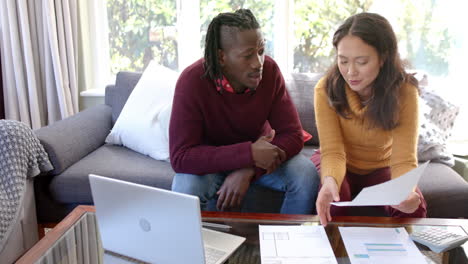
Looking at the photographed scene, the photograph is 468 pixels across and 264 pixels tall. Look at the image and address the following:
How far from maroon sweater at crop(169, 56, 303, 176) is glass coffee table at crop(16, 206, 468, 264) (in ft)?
0.78

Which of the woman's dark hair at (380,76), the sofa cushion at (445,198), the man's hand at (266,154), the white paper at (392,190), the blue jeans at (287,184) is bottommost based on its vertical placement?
the sofa cushion at (445,198)

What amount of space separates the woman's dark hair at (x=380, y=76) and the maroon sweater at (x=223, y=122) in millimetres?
220

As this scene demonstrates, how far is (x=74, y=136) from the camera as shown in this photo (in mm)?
1898

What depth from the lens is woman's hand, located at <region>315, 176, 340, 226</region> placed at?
121 centimetres

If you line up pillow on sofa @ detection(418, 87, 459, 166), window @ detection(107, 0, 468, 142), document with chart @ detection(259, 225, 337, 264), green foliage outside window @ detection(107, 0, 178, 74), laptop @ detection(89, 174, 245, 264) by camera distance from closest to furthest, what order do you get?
laptop @ detection(89, 174, 245, 264)
document with chart @ detection(259, 225, 337, 264)
pillow on sofa @ detection(418, 87, 459, 166)
window @ detection(107, 0, 468, 142)
green foliage outside window @ detection(107, 0, 178, 74)

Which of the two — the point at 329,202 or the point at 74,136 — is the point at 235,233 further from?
the point at 74,136

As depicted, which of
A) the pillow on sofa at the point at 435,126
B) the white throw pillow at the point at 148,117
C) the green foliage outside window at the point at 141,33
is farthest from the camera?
the green foliage outside window at the point at 141,33

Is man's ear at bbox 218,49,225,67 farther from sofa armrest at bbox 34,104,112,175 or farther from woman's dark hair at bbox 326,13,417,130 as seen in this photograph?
sofa armrest at bbox 34,104,112,175

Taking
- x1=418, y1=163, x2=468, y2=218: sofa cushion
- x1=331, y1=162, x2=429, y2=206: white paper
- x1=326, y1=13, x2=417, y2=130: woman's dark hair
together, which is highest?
x1=326, y1=13, x2=417, y2=130: woman's dark hair

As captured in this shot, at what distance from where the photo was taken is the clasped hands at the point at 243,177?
142 cm

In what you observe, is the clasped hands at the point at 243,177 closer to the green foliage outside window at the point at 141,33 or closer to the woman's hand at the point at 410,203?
the woman's hand at the point at 410,203

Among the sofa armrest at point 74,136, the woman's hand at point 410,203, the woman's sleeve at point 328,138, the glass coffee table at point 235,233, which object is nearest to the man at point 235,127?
the woman's sleeve at point 328,138

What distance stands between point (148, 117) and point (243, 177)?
73 centimetres

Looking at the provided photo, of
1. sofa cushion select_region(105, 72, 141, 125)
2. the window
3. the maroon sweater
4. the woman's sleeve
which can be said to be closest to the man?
the maroon sweater
